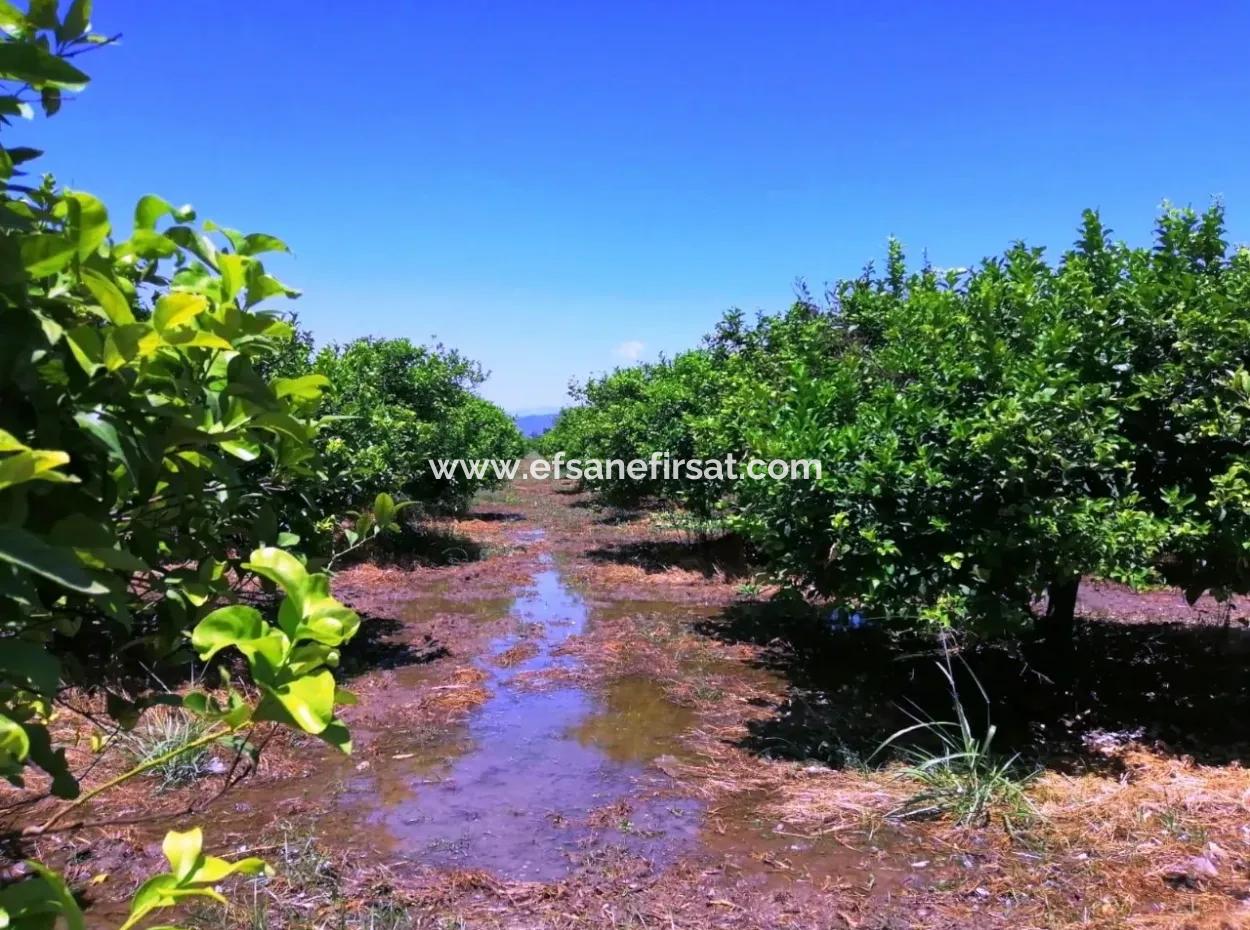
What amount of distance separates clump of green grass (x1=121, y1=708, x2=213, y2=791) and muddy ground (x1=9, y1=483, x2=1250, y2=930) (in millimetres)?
138

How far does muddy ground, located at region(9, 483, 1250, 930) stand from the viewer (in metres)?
3.88

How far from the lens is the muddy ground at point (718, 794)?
388 centimetres

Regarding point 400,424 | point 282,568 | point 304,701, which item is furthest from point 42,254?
point 400,424

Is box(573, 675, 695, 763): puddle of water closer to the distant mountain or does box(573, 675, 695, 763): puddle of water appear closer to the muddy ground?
the muddy ground

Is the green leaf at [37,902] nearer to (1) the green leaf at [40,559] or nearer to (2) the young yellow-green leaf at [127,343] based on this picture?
(1) the green leaf at [40,559]

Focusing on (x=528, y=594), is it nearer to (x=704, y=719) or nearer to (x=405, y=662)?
(x=405, y=662)

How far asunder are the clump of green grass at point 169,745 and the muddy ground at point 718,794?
0.14 metres

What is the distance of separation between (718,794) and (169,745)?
3.40 meters

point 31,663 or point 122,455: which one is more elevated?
point 122,455

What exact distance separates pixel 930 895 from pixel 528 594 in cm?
834

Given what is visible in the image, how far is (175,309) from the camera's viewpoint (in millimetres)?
1023

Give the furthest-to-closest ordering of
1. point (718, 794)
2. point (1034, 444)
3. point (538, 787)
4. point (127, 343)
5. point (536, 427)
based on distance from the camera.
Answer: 1. point (536, 427)
2. point (538, 787)
3. point (718, 794)
4. point (1034, 444)
5. point (127, 343)

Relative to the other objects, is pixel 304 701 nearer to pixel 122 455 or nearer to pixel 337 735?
pixel 337 735

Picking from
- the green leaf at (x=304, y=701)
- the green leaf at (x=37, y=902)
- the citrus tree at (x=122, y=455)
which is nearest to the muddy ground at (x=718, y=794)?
the citrus tree at (x=122, y=455)
